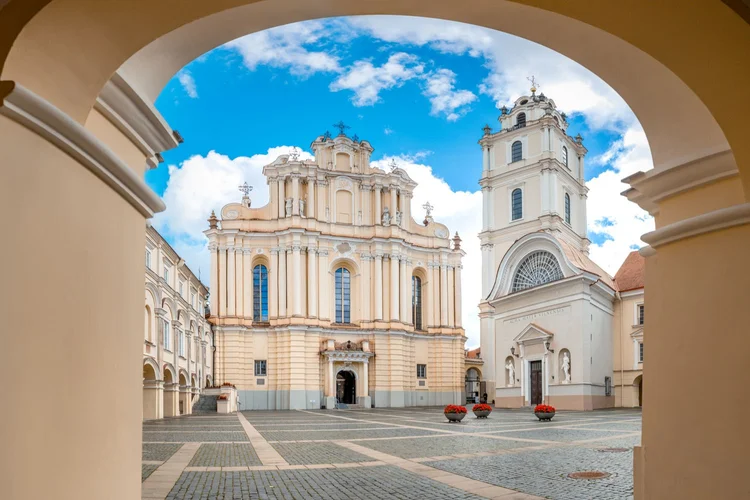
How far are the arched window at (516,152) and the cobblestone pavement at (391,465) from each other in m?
36.5

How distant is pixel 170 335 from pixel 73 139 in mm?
30778

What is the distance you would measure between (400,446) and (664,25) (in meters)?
12.9

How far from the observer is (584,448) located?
48.4 ft

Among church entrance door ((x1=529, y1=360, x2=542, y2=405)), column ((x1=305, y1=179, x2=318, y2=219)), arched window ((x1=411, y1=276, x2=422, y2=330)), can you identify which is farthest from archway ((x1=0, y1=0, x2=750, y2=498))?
arched window ((x1=411, y1=276, x2=422, y2=330))

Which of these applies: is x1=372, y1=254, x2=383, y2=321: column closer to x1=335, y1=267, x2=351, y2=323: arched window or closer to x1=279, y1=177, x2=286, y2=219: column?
x1=335, y1=267, x2=351, y2=323: arched window

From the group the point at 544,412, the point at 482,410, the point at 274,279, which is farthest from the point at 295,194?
the point at 544,412

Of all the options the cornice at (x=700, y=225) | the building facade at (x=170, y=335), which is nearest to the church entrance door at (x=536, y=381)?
the building facade at (x=170, y=335)

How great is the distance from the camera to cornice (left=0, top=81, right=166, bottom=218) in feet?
11.2

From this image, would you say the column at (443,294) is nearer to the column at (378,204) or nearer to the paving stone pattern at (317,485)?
the column at (378,204)

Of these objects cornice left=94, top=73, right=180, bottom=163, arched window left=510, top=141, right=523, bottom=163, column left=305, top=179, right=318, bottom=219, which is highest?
arched window left=510, top=141, right=523, bottom=163

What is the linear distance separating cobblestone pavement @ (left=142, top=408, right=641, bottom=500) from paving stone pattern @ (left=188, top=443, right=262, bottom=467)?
0.02 meters

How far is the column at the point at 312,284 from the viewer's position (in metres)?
47.8

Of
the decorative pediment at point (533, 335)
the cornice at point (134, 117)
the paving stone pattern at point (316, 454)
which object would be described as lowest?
the paving stone pattern at point (316, 454)

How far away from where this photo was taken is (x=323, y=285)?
4894cm
